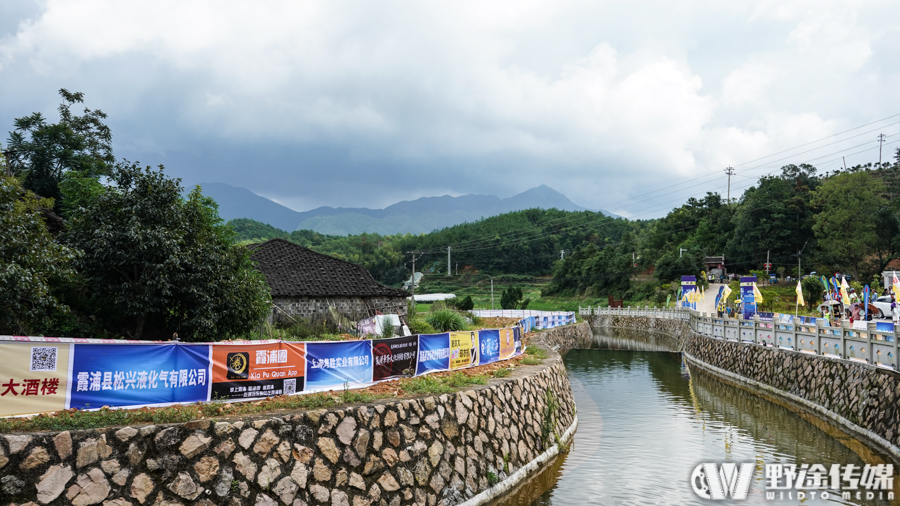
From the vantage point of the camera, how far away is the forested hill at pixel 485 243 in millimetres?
128500

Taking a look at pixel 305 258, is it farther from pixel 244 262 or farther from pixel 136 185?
pixel 136 185

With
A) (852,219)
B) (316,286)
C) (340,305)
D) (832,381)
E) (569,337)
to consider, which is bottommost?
(569,337)

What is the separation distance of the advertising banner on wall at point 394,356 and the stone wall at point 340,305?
12.2 m

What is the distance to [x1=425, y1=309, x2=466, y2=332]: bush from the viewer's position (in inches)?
1250

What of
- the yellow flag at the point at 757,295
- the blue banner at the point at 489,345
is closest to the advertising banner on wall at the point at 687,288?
the yellow flag at the point at 757,295

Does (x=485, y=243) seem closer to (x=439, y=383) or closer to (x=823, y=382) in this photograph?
(x=823, y=382)

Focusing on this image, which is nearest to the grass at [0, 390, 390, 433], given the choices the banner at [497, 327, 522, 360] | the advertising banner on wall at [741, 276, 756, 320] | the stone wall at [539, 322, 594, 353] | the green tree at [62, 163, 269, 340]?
the green tree at [62, 163, 269, 340]

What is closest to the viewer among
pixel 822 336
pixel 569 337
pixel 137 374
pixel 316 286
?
pixel 137 374

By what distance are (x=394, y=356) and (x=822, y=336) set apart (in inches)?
594

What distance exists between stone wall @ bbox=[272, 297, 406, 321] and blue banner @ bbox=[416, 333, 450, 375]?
11256mm

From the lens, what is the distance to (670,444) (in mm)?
17188

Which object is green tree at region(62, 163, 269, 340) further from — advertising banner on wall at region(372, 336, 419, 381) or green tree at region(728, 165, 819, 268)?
green tree at region(728, 165, 819, 268)

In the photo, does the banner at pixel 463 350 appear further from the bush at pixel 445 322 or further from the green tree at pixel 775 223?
the green tree at pixel 775 223

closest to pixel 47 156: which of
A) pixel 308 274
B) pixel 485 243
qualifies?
pixel 308 274
